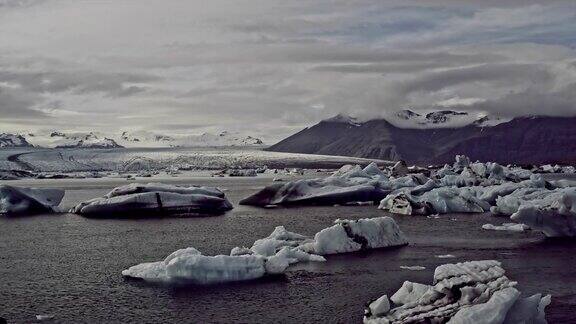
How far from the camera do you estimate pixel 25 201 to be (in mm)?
46500

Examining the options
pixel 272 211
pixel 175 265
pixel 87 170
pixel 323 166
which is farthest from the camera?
pixel 323 166

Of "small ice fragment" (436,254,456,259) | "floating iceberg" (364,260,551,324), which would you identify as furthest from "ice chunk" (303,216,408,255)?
"floating iceberg" (364,260,551,324)

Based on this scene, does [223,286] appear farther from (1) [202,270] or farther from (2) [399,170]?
(2) [399,170]

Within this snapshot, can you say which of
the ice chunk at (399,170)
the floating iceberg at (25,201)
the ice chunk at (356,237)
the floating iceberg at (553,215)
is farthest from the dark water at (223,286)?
the ice chunk at (399,170)

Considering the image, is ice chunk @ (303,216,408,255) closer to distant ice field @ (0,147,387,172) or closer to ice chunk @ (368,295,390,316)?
ice chunk @ (368,295,390,316)

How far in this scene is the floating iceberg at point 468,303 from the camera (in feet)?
46.1

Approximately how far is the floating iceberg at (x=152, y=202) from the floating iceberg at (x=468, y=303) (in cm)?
2895

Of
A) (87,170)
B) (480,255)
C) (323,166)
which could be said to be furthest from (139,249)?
(323,166)

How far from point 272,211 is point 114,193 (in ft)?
38.6

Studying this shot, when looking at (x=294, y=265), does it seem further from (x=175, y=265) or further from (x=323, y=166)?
(x=323, y=166)

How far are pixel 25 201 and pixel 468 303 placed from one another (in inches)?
1565

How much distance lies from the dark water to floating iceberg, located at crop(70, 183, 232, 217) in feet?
9.79

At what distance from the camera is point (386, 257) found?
26375 mm

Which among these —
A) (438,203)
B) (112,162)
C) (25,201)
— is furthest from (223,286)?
(112,162)
